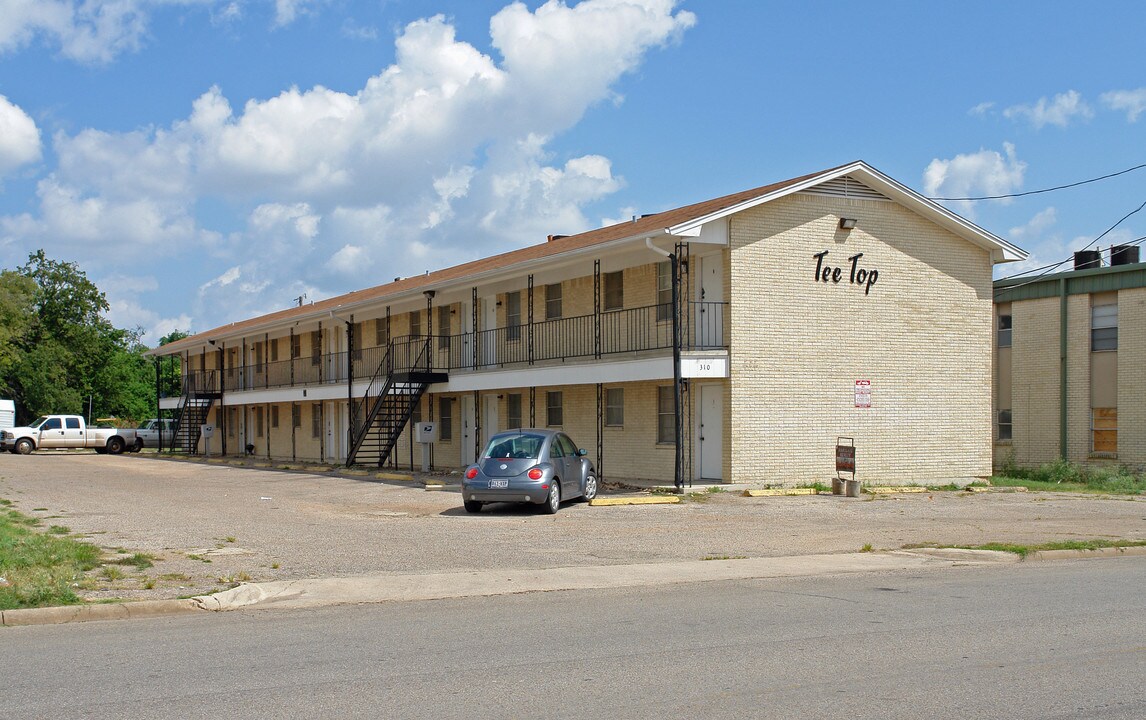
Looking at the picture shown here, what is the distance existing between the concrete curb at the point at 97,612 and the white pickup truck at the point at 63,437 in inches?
1783

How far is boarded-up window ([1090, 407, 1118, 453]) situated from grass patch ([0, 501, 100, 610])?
2761 cm

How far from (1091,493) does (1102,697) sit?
2009cm

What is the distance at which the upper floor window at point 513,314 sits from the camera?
3059cm

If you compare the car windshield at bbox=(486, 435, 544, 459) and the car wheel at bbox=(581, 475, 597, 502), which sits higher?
the car windshield at bbox=(486, 435, 544, 459)

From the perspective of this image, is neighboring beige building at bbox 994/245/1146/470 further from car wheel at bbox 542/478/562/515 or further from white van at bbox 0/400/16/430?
white van at bbox 0/400/16/430

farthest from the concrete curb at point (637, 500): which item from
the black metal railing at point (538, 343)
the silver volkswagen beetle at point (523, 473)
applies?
the black metal railing at point (538, 343)

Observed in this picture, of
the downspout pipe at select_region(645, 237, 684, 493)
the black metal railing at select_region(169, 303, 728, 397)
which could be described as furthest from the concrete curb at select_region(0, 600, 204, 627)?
the black metal railing at select_region(169, 303, 728, 397)

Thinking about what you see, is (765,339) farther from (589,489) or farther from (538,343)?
(538,343)

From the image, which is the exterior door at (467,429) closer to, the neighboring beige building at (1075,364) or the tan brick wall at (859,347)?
the tan brick wall at (859,347)

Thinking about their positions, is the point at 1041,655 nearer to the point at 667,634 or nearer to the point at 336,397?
the point at 667,634

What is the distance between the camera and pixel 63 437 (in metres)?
51.5

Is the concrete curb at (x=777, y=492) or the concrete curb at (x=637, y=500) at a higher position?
the concrete curb at (x=637, y=500)

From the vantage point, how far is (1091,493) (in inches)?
979

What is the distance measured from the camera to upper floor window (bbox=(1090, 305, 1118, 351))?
104 ft
